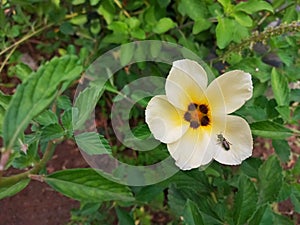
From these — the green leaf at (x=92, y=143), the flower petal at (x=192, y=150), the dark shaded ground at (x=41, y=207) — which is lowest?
the dark shaded ground at (x=41, y=207)

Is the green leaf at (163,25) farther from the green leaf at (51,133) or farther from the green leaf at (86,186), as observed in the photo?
the green leaf at (86,186)

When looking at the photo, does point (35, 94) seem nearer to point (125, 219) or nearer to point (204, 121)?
point (204, 121)

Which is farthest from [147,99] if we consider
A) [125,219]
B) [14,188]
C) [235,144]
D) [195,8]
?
[195,8]

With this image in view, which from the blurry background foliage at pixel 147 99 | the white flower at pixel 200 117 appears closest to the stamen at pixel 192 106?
the white flower at pixel 200 117

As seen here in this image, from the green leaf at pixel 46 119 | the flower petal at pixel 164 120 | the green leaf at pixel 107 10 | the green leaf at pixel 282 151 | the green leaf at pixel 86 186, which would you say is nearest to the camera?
the green leaf at pixel 86 186

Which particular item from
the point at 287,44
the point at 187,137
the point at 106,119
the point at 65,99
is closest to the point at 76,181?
the point at 187,137

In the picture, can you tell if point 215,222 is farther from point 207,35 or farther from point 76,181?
point 207,35

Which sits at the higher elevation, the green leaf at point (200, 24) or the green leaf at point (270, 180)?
the green leaf at point (200, 24)
